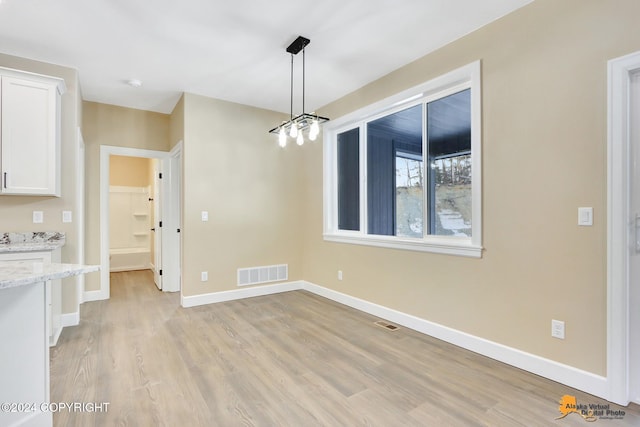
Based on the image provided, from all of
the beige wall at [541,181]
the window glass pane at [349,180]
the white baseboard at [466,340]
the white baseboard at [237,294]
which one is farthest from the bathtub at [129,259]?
the beige wall at [541,181]

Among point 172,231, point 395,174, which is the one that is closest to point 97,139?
point 172,231

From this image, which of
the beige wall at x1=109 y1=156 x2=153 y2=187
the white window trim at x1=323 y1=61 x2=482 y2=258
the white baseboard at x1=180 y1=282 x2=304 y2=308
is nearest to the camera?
the white window trim at x1=323 y1=61 x2=482 y2=258

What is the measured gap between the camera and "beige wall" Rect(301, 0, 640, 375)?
2049 millimetres

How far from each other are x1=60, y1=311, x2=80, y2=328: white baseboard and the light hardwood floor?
7cm

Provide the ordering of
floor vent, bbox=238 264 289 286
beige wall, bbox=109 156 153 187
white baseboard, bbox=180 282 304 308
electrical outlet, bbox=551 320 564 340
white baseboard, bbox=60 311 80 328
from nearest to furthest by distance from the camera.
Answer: electrical outlet, bbox=551 320 564 340 < white baseboard, bbox=60 311 80 328 < white baseboard, bbox=180 282 304 308 < floor vent, bbox=238 264 289 286 < beige wall, bbox=109 156 153 187

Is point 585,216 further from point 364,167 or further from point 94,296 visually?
point 94,296

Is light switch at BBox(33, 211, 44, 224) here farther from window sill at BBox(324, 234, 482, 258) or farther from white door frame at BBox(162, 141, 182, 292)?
window sill at BBox(324, 234, 482, 258)

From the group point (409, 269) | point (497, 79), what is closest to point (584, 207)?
point (497, 79)

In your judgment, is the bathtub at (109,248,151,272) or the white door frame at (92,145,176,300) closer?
the white door frame at (92,145,176,300)

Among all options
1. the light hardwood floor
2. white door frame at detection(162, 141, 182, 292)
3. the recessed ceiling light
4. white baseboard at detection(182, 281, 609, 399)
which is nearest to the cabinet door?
the recessed ceiling light

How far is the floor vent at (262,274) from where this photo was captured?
449 centimetres

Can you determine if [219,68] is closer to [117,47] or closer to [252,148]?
[117,47]

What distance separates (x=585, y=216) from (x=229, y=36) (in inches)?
120

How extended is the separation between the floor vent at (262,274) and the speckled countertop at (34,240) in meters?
2.05
